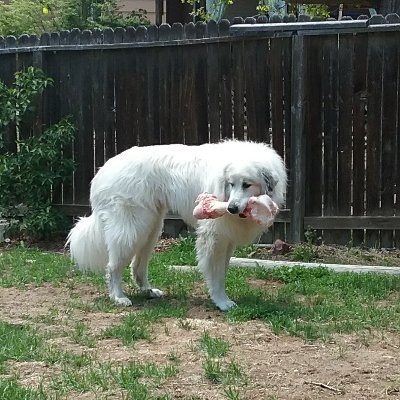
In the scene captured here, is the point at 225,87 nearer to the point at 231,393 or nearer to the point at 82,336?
the point at 82,336

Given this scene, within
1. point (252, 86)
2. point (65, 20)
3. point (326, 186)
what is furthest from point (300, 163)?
point (65, 20)

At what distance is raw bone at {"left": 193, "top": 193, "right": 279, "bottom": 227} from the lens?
576 centimetres

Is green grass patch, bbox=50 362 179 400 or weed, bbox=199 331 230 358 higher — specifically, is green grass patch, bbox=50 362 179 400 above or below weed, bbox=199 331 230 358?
above

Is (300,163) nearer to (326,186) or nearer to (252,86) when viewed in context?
(326,186)

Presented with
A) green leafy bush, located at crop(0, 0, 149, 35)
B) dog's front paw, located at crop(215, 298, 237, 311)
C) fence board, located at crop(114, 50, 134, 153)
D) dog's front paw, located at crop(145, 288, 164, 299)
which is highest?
green leafy bush, located at crop(0, 0, 149, 35)

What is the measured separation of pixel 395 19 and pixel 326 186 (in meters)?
1.92

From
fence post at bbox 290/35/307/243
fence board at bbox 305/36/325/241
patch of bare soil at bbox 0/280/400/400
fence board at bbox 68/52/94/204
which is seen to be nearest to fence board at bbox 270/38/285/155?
fence post at bbox 290/35/307/243

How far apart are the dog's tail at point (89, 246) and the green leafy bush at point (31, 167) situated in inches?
98.0

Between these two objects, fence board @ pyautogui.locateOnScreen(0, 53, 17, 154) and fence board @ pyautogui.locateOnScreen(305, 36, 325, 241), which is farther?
fence board @ pyautogui.locateOnScreen(0, 53, 17, 154)

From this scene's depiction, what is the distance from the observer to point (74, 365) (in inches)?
183

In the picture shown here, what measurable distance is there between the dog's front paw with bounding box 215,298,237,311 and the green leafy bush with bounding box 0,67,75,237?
3549mm

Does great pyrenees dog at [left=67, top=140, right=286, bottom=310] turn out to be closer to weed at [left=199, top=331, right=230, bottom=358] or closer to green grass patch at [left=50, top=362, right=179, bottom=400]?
weed at [left=199, top=331, right=230, bottom=358]

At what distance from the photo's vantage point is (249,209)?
5.81 m

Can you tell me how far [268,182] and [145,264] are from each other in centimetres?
152
